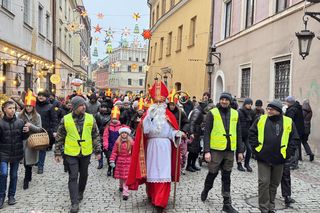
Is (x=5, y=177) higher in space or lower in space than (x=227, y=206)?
higher

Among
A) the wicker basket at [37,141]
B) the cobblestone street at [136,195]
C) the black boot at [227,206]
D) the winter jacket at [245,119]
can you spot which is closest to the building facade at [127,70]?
the winter jacket at [245,119]

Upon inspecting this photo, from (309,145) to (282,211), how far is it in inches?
222

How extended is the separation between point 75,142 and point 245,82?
36.5 ft

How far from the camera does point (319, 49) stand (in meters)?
10.3

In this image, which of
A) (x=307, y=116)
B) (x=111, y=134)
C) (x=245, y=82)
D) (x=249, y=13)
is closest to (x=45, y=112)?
(x=111, y=134)

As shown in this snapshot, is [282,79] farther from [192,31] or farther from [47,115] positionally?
[192,31]

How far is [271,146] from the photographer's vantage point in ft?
17.2

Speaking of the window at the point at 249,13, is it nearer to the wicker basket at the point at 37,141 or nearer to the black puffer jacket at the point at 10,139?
the wicker basket at the point at 37,141

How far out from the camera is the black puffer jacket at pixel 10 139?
5.71 meters

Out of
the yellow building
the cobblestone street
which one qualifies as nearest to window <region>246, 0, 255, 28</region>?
the yellow building

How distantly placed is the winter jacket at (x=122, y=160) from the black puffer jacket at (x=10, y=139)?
1.56 m

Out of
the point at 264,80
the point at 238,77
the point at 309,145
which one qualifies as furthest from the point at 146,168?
the point at 238,77

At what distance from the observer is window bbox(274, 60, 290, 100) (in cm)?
1212

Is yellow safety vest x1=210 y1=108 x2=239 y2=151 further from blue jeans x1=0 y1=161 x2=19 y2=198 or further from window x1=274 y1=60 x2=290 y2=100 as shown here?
window x1=274 y1=60 x2=290 y2=100
